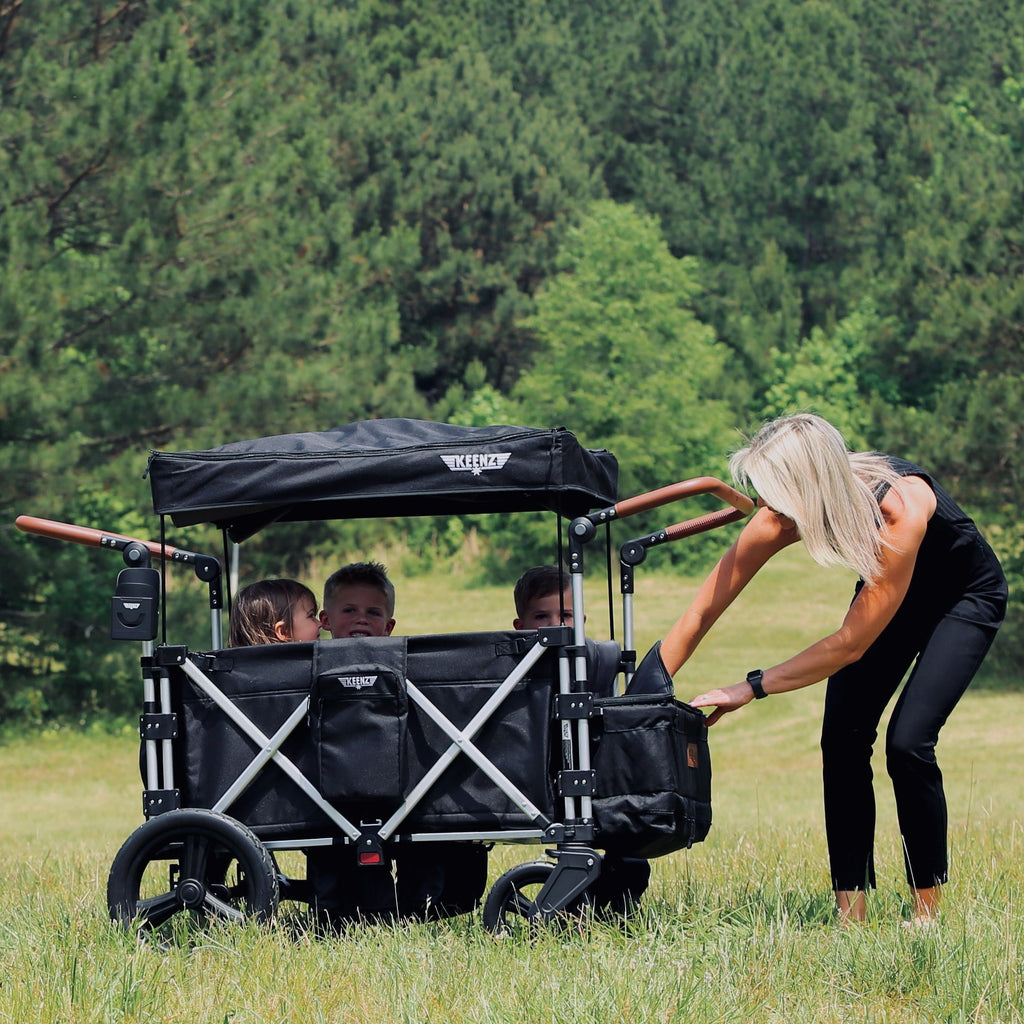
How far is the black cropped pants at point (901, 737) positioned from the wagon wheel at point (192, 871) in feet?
5.61

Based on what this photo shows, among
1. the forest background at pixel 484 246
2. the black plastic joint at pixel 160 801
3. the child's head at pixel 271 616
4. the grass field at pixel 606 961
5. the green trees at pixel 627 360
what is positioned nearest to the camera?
the grass field at pixel 606 961

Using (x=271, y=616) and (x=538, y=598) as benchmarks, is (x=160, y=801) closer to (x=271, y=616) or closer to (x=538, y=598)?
(x=271, y=616)

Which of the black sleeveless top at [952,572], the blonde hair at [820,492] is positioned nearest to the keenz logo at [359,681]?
the blonde hair at [820,492]

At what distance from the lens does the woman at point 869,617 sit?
4.55 m

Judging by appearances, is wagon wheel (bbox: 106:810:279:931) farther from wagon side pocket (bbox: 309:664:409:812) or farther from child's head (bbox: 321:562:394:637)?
child's head (bbox: 321:562:394:637)

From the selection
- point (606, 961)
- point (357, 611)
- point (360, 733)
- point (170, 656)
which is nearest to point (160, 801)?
point (170, 656)

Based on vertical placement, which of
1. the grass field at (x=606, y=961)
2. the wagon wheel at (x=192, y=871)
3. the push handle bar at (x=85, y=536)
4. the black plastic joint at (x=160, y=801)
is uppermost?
the push handle bar at (x=85, y=536)

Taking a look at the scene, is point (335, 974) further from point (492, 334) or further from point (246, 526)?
point (492, 334)

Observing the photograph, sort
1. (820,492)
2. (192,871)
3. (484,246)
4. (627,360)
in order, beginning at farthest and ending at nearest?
1. (484,246)
2. (627,360)
3. (192,871)
4. (820,492)

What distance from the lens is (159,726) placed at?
4.88 m

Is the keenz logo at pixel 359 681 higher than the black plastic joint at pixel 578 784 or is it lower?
higher

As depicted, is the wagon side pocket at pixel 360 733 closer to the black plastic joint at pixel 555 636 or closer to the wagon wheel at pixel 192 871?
the wagon wheel at pixel 192 871

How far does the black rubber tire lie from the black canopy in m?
1.15

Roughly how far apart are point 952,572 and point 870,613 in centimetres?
40
